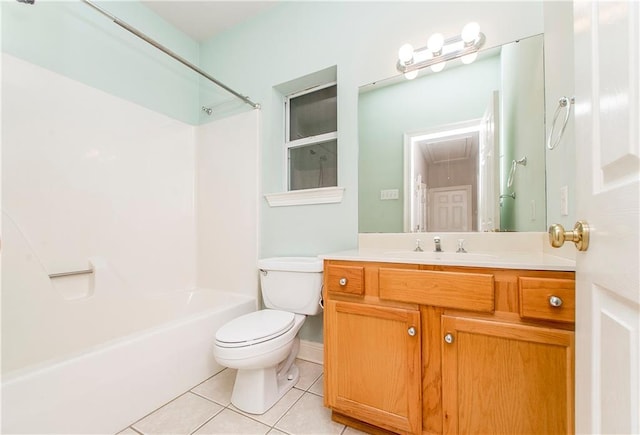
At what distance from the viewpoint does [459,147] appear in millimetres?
1426

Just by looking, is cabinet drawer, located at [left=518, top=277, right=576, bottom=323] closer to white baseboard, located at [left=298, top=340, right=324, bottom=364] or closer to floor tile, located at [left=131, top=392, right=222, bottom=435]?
white baseboard, located at [left=298, top=340, right=324, bottom=364]

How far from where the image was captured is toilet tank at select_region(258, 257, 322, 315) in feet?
4.98

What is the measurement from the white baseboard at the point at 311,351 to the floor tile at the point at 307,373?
1.1 inches

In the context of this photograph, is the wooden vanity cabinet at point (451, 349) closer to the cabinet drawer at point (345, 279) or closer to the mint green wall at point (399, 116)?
the cabinet drawer at point (345, 279)

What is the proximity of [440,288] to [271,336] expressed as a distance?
2.63 ft

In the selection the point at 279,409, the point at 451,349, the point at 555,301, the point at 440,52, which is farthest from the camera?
the point at 440,52

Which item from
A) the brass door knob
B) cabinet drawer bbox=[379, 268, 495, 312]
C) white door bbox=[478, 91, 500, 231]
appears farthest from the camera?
white door bbox=[478, 91, 500, 231]

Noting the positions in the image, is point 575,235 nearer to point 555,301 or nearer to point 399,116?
point 555,301

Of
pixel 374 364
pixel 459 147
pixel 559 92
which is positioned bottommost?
pixel 374 364

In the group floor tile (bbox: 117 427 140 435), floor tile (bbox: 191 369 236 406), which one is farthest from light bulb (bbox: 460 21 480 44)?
floor tile (bbox: 117 427 140 435)

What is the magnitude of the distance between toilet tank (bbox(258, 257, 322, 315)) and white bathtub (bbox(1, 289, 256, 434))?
352 mm

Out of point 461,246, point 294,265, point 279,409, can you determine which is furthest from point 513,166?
point 279,409

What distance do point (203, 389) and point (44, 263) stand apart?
113 cm

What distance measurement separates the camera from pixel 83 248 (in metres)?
1.62
